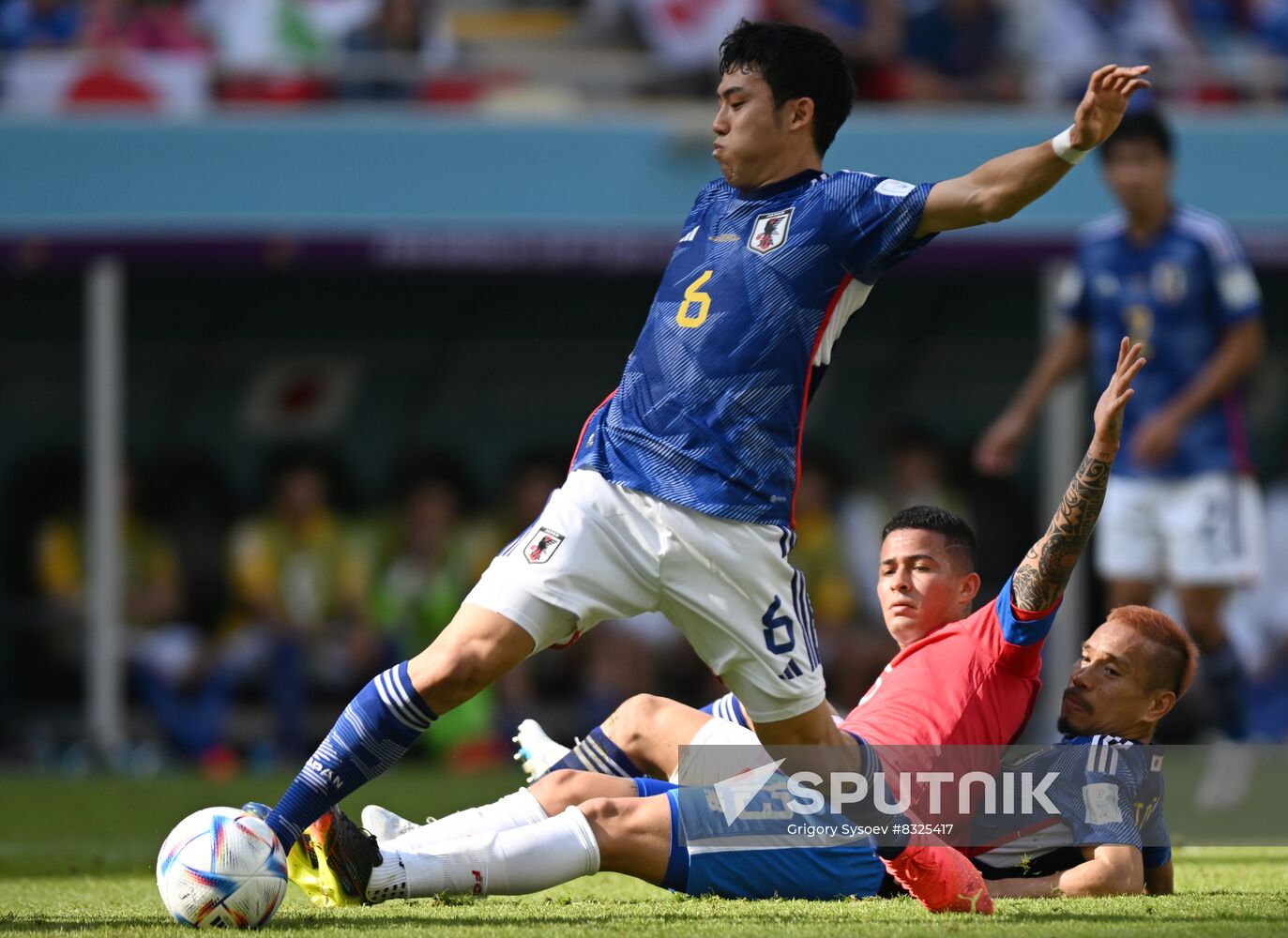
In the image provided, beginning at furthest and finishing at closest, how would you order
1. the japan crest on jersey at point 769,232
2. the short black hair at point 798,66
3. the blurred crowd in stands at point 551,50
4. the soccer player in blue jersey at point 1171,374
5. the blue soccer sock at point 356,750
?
the blurred crowd in stands at point 551,50, the soccer player in blue jersey at point 1171,374, the short black hair at point 798,66, the japan crest on jersey at point 769,232, the blue soccer sock at point 356,750

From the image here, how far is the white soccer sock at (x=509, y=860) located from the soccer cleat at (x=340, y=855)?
0.32 ft

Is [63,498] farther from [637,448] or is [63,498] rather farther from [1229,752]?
[637,448]

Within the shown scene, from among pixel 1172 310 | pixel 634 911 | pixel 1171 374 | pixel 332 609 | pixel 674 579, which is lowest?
pixel 332 609

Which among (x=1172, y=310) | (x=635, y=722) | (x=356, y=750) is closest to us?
(x=356, y=750)

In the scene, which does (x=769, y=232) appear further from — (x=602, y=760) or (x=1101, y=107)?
(x=602, y=760)

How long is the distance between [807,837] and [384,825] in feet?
3.46

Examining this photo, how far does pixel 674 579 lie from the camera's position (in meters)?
4.49

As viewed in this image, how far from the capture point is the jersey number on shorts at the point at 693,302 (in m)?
4.66

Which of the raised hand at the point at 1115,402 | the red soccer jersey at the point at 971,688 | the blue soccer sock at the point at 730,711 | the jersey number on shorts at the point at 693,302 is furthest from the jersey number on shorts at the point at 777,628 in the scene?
the raised hand at the point at 1115,402

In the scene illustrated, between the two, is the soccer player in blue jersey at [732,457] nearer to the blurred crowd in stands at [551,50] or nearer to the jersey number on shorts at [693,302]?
→ the jersey number on shorts at [693,302]

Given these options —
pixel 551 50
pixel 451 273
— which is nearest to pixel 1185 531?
pixel 451 273

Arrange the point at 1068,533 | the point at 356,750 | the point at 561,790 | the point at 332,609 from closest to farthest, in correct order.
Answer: the point at 356,750
the point at 1068,533
the point at 561,790
the point at 332,609

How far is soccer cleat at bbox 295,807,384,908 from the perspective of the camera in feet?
14.6

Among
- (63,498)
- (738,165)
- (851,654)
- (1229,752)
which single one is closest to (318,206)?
(63,498)
